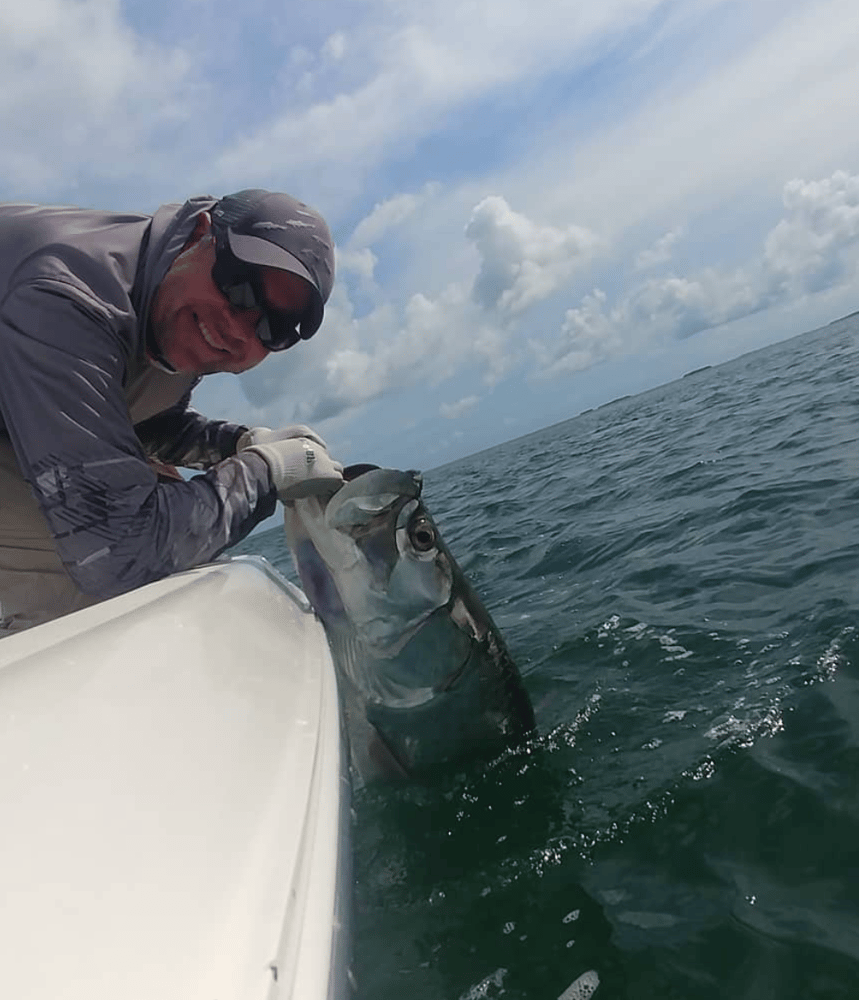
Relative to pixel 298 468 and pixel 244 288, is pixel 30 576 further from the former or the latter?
pixel 244 288

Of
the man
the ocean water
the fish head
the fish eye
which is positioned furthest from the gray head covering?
the ocean water

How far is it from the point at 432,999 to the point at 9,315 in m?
2.28

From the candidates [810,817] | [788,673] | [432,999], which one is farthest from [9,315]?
[788,673]

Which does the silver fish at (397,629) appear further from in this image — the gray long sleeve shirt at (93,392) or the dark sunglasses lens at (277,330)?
the dark sunglasses lens at (277,330)

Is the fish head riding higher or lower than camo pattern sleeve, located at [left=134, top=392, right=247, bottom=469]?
lower

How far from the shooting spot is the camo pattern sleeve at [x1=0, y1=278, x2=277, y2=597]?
211 centimetres

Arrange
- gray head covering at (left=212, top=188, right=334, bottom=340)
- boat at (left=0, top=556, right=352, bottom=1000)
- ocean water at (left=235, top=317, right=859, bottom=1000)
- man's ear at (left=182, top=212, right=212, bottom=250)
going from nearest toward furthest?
1. boat at (left=0, top=556, right=352, bottom=1000)
2. ocean water at (left=235, top=317, right=859, bottom=1000)
3. gray head covering at (left=212, top=188, right=334, bottom=340)
4. man's ear at (left=182, top=212, right=212, bottom=250)

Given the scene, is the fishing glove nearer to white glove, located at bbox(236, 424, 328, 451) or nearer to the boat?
white glove, located at bbox(236, 424, 328, 451)

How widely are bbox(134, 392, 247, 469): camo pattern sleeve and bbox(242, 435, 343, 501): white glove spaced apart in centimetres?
100

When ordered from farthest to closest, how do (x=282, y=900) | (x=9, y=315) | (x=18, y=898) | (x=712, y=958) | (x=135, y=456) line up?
(x=135, y=456), (x=9, y=315), (x=712, y=958), (x=282, y=900), (x=18, y=898)

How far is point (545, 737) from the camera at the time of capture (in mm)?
3361

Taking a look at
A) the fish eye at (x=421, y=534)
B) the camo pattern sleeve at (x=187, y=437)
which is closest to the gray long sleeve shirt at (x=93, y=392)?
the fish eye at (x=421, y=534)

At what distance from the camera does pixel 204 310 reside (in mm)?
2588

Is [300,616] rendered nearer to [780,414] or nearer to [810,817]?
[810,817]
